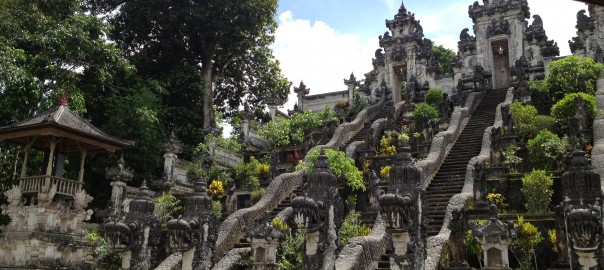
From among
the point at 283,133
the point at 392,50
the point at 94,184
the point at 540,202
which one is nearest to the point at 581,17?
the point at 392,50

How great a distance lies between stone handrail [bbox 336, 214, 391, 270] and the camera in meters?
10.4

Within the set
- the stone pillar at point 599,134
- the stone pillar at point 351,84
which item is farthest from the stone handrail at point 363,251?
the stone pillar at point 351,84

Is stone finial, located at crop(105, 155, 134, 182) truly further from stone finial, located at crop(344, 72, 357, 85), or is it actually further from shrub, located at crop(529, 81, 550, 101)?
stone finial, located at crop(344, 72, 357, 85)

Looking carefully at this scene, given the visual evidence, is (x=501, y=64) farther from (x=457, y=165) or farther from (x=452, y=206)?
(x=452, y=206)

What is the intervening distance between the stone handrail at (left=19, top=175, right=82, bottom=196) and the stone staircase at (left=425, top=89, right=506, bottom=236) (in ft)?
29.2

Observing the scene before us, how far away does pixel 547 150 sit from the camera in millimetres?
14789

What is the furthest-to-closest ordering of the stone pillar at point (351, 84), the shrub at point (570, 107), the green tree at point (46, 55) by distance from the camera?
the stone pillar at point (351, 84) < the shrub at point (570, 107) < the green tree at point (46, 55)

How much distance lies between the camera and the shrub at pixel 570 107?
56.0ft

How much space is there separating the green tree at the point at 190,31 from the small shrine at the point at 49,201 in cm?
1198

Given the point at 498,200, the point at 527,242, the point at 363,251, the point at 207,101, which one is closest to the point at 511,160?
the point at 498,200

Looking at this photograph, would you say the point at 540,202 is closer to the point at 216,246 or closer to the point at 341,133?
the point at 216,246

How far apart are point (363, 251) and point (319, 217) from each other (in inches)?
60.3

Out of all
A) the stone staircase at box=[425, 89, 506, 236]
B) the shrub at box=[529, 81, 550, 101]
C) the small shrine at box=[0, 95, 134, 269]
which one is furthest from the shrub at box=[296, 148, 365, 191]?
the shrub at box=[529, 81, 550, 101]

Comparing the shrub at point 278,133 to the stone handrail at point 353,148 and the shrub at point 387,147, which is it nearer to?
the shrub at point 387,147
